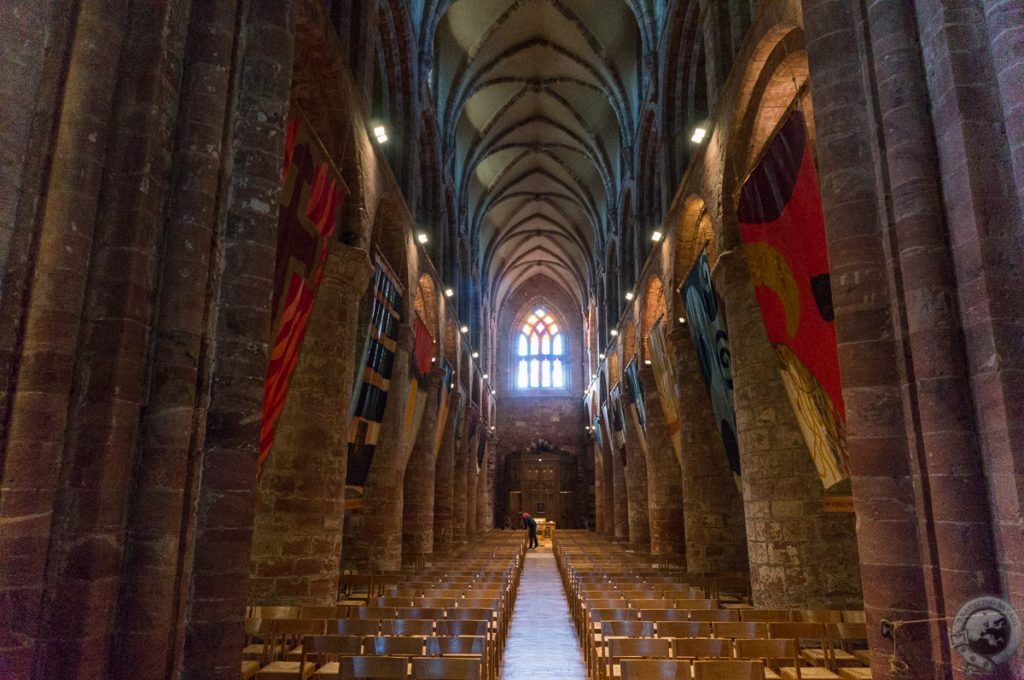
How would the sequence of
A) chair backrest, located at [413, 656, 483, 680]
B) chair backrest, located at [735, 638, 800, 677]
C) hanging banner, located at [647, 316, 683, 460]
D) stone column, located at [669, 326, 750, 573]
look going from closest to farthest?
1. chair backrest, located at [413, 656, 483, 680]
2. chair backrest, located at [735, 638, 800, 677]
3. stone column, located at [669, 326, 750, 573]
4. hanging banner, located at [647, 316, 683, 460]

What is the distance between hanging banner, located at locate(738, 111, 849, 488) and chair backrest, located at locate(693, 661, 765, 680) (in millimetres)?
3327

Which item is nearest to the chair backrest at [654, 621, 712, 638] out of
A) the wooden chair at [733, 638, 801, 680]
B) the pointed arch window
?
the wooden chair at [733, 638, 801, 680]

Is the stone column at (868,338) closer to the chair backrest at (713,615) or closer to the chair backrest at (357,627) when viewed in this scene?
the chair backrest at (713,615)

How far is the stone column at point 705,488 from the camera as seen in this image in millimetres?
12852

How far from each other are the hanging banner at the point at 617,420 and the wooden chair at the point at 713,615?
53.0ft

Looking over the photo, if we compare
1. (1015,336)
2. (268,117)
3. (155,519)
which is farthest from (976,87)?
(155,519)

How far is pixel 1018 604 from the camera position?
392 cm

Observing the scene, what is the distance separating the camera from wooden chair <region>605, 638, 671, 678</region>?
505 cm

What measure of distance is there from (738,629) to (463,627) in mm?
2592

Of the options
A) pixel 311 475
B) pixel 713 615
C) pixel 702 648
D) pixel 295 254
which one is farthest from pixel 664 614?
pixel 295 254

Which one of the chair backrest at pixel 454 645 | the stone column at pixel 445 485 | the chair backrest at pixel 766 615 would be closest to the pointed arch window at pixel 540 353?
the stone column at pixel 445 485

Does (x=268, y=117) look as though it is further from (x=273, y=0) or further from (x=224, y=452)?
(x=224, y=452)

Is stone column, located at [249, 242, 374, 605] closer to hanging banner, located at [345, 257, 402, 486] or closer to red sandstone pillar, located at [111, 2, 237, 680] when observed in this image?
hanging banner, located at [345, 257, 402, 486]

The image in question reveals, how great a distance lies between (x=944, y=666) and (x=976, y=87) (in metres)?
4.05
